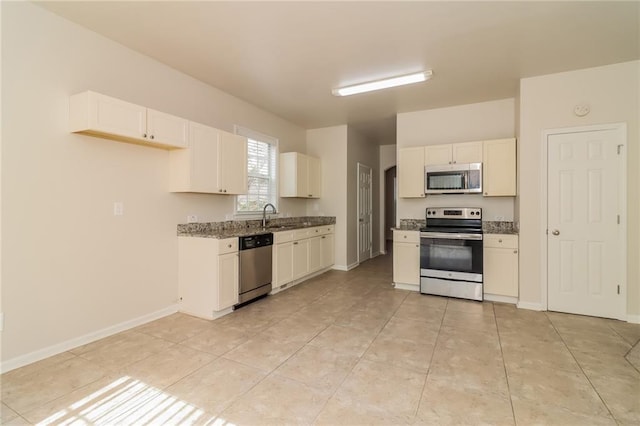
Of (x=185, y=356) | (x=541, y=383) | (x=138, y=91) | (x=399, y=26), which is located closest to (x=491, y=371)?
(x=541, y=383)

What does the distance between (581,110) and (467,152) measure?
4.28 feet

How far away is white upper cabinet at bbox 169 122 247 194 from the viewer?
340 centimetres

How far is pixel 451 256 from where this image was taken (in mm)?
4133

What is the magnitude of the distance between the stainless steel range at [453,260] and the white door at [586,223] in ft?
2.68

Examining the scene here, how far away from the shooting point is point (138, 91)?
125 inches

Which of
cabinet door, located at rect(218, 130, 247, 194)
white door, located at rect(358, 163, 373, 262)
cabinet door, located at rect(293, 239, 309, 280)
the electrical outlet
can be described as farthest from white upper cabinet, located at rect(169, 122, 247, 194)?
white door, located at rect(358, 163, 373, 262)

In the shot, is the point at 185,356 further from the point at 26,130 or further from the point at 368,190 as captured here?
the point at 368,190

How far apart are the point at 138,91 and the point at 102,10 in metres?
0.80

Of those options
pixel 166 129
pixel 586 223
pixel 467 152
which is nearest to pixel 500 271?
pixel 586 223

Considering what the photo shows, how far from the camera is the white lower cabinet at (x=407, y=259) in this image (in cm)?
449

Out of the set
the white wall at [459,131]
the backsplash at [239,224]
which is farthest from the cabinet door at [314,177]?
the white wall at [459,131]

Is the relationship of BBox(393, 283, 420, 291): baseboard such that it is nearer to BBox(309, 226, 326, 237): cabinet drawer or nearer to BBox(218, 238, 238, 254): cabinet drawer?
BBox(309, 226, 326, 237): cabinet drawer

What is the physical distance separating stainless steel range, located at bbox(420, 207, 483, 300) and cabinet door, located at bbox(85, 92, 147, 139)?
145 inches

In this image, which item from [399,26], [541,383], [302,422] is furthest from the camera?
[399,26]
